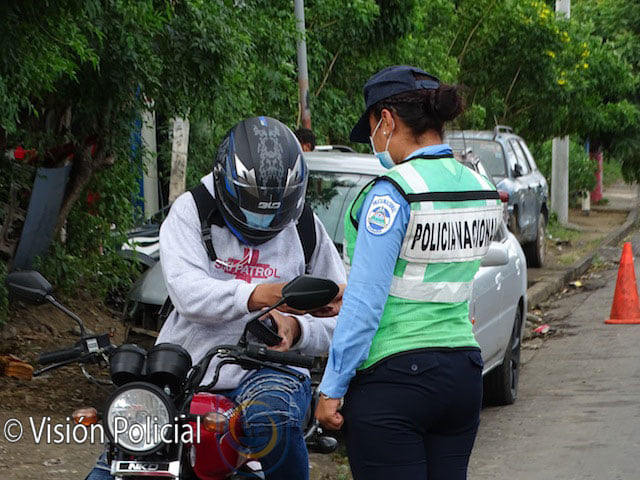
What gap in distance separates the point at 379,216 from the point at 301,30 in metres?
9.08

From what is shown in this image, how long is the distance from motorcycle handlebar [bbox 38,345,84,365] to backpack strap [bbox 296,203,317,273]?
86 centimetres

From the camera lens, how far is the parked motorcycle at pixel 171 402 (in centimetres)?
301

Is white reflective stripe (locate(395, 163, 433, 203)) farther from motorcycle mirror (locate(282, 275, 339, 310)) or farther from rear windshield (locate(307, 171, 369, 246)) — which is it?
rear windshield (locate(307, 171, 369, 246))

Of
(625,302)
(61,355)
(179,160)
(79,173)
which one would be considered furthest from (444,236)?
(625,302)

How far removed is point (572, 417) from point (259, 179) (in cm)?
532

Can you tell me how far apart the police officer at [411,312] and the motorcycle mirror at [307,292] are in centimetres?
15

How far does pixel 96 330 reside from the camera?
992cm

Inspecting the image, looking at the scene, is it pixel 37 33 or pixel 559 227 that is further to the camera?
pixel 559 227

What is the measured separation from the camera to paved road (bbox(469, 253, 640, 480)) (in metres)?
6.92

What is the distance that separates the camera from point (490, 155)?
1697 centimetres

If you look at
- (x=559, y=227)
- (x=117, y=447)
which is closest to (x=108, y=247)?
(x=117, y=447)

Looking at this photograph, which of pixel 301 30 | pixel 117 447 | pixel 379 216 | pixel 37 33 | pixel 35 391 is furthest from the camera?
pixel 301 30

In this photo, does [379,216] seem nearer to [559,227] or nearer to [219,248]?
[219,248]

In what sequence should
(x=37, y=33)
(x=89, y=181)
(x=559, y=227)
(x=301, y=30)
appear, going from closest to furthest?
(x=37, y=33) → (x=89, y=181) → (x=301, y=30) → (x=559, y=227)
